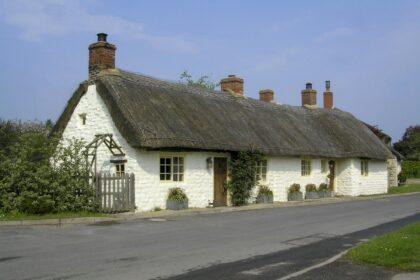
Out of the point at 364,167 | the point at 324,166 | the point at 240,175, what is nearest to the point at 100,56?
the point at 240,175

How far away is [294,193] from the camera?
26.0 meters

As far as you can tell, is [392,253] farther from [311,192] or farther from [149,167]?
[311,192]

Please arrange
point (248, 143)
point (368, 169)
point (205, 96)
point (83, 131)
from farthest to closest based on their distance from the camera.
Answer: point (368, 169) → point (205, 96) → point (248, 143) → point (83, 131)

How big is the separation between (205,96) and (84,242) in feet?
49.1

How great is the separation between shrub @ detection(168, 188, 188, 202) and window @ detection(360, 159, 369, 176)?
16.6 meters

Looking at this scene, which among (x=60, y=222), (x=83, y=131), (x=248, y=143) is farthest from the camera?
(x=248, y=143)

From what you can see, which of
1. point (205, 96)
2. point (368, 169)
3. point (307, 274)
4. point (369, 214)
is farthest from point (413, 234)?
point (368, 169)

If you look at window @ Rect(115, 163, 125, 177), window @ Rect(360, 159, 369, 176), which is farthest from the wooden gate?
window @ Rect(360, 159, 369, 176)

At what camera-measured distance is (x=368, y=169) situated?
109 feet

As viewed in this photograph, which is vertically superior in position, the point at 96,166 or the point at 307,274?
the point at 96,166

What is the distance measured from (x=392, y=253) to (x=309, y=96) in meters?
27.1

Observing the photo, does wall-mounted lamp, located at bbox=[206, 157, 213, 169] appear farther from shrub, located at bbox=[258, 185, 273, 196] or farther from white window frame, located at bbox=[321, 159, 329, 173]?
white window frame, located at bbox=[321, 159, 329, 173]

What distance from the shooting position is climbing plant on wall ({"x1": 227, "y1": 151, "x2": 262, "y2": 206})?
2203cm

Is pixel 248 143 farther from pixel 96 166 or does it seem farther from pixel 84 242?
pixel 84 242
